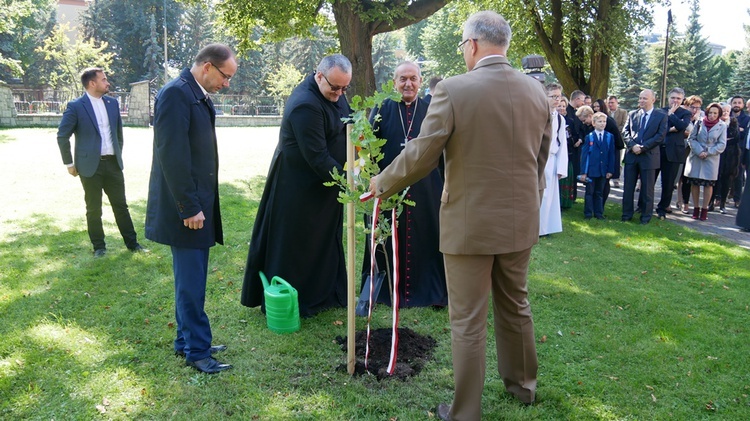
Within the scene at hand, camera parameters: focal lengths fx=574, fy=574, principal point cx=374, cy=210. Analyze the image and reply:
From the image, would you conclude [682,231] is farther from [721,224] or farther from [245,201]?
[245,201]

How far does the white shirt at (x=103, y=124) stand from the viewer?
705cm

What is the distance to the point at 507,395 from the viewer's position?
3.92 m

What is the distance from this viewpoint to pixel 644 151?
10023 millimetres

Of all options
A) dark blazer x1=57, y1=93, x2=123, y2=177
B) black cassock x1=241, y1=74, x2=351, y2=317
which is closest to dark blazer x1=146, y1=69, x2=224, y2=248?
black cassock x1=241, y1=74, x2=351, y2=317

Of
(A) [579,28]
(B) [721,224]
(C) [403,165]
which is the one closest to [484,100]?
(C) [403,165]

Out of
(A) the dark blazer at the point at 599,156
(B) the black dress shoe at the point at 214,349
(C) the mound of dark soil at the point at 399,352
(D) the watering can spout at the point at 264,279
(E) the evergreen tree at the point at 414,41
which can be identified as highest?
(E) the evergreen tree at the point at 414,41

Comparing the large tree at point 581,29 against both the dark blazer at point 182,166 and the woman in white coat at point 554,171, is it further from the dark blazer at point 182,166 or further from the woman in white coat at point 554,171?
the dark blazer at point 182,166

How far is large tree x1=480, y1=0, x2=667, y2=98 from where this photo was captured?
1667cm

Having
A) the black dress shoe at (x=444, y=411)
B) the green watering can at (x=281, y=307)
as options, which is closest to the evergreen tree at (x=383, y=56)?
the green watering can at (x=281, y=307)

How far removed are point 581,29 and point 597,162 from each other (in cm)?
869

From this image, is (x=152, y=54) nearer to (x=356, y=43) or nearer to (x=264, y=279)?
(x=356, y=43)

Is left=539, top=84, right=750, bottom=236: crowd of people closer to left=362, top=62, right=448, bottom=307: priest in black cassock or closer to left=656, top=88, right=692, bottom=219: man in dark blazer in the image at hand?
left=656, top=88, right=692, bottom=219: man in dark blazer

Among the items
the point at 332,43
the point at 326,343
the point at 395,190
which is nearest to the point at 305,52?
the point at 332,43

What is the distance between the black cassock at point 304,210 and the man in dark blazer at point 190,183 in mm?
810
